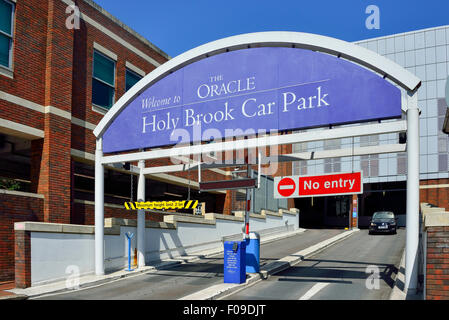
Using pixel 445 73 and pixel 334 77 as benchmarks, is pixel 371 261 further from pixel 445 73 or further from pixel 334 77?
pixel 445 73

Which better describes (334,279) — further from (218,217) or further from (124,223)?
(218,217)

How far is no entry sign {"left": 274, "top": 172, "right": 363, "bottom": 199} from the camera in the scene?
40.9ft

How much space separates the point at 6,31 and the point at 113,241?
28.1 ft

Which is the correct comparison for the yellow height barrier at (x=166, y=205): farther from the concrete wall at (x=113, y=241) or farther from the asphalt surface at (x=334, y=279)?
the asphalt surface at (x=334, y=279)

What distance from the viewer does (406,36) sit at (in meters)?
47.3

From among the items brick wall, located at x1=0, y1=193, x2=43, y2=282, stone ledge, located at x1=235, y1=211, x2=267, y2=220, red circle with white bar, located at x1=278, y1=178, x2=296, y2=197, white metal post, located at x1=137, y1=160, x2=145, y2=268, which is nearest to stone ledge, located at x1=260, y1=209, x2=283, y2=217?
stone ledge, located at x1=235, y1=211, x2=267, y2=220

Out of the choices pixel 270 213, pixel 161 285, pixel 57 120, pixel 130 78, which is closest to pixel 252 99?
pixel 161 285

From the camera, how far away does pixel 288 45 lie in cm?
1332

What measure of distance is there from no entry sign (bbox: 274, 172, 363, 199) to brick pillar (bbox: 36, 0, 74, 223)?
8528 millimetres

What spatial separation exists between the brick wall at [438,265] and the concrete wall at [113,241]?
11239 mm

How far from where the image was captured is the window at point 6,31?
15.8 meters
